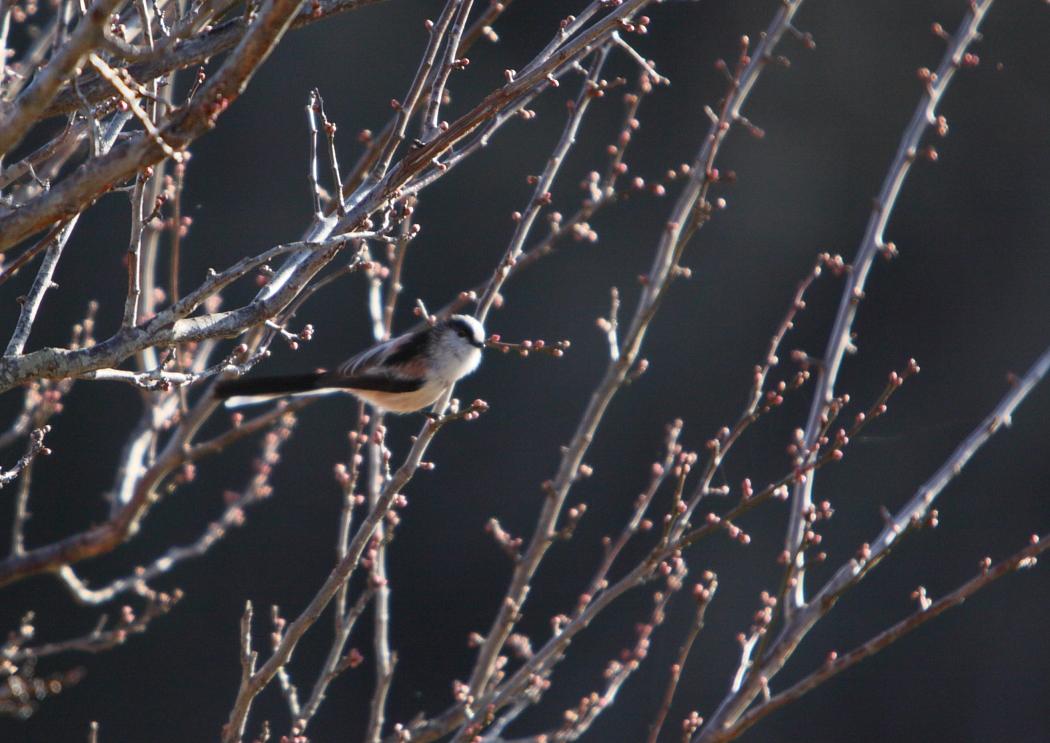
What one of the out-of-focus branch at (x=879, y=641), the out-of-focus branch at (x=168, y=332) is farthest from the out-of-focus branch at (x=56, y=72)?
the out-of-focus branch at (x=879, y=641)

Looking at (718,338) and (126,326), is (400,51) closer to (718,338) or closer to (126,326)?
(718,338)

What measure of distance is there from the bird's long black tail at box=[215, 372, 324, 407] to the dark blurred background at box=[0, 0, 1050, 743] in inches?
93.3

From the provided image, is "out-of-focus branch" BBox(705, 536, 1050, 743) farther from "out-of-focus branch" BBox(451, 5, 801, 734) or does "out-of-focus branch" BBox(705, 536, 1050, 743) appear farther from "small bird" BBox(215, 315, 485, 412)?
"small bird" BBox(215, 315, 485, 412)

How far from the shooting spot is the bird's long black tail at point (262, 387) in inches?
153

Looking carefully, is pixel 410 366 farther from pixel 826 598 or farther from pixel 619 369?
pixel 826 598

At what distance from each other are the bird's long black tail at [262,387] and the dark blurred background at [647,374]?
7.78 feet

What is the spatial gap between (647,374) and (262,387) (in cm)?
357

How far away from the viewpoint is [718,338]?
23.6 ft

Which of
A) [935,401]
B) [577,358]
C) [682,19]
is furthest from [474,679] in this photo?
[682,19]

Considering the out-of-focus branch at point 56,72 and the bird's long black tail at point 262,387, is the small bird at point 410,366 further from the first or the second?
the out-of-focus branch at point 56,72

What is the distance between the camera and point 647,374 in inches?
279

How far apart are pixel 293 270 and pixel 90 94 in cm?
59

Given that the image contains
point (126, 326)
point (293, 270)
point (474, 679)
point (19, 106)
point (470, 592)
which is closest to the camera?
point (19, 106)

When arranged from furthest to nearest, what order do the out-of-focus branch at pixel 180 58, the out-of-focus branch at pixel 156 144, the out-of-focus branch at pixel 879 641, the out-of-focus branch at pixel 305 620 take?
the out-of-focus branch at pixel 305 620 → the out-of-focus branch at pixel 879 641 → the out-of-focus branch at pixel 180 58 → the out-of-focus branch at pixel 156 144
